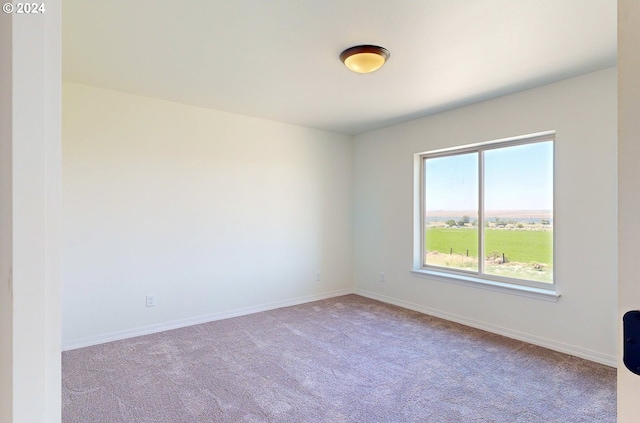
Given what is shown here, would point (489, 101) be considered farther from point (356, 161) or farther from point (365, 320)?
point (365, 320)

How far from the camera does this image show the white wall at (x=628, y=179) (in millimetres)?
526

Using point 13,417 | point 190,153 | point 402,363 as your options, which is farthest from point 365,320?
point 13,417

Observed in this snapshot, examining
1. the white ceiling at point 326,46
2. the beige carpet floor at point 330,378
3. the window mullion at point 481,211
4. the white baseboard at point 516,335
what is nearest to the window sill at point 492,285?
the window mullion at point 481,211

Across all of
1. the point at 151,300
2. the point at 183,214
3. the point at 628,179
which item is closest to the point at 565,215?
the point at 628,179

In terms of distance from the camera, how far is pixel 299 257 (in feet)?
15.5

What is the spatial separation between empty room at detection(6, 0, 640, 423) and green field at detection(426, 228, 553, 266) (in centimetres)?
2

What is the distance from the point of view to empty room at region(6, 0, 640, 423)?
2.21 m

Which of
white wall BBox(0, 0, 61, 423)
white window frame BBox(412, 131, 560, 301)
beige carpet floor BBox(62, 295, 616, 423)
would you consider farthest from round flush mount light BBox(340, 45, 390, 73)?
beige carpet floor BBox(62, 295, 616, 423)

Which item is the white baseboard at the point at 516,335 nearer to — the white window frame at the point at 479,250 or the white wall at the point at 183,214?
the white window frame at the point at 479,250

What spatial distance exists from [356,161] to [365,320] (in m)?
2.46

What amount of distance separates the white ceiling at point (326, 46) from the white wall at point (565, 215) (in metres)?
0.22

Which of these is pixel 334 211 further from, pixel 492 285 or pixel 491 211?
pixel 492 285
